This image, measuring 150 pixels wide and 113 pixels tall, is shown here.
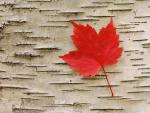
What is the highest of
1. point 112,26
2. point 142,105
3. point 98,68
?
point 112,26

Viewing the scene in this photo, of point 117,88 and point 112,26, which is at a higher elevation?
point 112,26

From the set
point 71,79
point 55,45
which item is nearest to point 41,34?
point 55,45

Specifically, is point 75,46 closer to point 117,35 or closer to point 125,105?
point 117,35

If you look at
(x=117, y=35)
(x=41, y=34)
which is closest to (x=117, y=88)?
(x=117, y=35)
